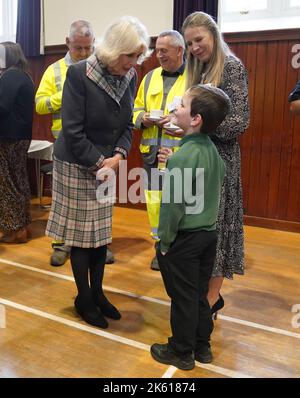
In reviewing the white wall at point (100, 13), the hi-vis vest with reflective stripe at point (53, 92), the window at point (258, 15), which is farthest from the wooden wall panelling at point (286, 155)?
the hi-vis vest with reflective stripe at point (53, 92)

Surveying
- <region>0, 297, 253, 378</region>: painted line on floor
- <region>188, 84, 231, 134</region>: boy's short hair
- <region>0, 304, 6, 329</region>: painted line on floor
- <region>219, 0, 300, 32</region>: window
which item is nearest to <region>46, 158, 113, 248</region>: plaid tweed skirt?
<region>0, 297, 253, 378</region>: painted line on floor

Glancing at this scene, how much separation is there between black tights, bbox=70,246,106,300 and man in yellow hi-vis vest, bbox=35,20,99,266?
93 centimetres

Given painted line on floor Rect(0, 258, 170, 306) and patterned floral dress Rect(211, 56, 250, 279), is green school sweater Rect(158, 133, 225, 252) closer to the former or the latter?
patterned floral dress Rect(211, 56, 250, 279)

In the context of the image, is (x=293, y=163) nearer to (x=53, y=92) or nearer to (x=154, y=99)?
(x=154, y=99)

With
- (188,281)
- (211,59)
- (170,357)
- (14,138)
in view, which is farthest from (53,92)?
(170,357)

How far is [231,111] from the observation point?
1988 millimetres

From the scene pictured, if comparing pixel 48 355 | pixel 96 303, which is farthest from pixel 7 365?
pixel 96 303

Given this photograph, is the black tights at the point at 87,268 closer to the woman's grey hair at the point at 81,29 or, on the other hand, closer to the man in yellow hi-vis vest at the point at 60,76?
the man in yellow hi-vis vest at the point at 60,76

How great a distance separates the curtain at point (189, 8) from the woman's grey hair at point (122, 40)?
2.48 m

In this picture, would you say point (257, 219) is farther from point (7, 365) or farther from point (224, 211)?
point (7, 365)

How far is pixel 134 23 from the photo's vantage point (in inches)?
76.4

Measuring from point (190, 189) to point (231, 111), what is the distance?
20.1 inches

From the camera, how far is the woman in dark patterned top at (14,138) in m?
3.35

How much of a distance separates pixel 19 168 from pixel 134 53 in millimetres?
1943
